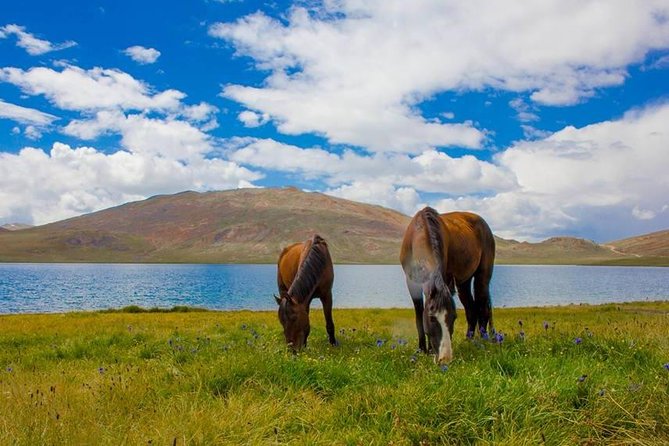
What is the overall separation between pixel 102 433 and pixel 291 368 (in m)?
2.80

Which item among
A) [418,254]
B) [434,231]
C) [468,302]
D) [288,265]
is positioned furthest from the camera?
[288,265]

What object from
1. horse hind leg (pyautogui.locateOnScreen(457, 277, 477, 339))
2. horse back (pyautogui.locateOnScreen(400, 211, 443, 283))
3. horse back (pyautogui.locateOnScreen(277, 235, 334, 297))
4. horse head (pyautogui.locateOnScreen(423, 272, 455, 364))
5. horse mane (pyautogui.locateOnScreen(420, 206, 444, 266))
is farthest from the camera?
horse back (pyautogui.locateOnScreen(277, 235, 334, 297))

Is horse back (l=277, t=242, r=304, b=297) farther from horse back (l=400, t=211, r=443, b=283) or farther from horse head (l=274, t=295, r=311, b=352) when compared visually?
horse back (l=400, t=211, r=443, b=283)

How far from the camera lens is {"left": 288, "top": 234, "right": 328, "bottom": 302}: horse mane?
39.4ft

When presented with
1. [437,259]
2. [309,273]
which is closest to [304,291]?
→ [309,273]

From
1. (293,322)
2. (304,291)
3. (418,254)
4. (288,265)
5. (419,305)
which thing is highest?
(418,254)

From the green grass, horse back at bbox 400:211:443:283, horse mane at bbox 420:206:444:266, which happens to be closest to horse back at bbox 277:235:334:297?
horse back at bbox 400:211:443:283

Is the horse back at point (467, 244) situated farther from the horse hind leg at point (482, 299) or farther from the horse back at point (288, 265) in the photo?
the horse back at point (288, 265)

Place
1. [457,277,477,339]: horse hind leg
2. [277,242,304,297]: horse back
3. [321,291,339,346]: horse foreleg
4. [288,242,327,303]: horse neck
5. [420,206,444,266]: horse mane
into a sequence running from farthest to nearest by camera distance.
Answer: [277,242,304,297]: horse back
[321,291,339,346]: horse foreleg
[457,277,477,339]: horse hind leg
[288,242,327,303]: horse neck
[420,206,444,266]: horse mane

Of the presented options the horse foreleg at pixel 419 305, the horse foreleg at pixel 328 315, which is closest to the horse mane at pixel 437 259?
the horse foreleg at pixel 419 305

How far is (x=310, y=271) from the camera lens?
12734 millimetres

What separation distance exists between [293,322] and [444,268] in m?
3.75

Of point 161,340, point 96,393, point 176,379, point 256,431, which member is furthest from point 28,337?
point 256,431

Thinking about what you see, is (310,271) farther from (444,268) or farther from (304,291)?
(444,268)
